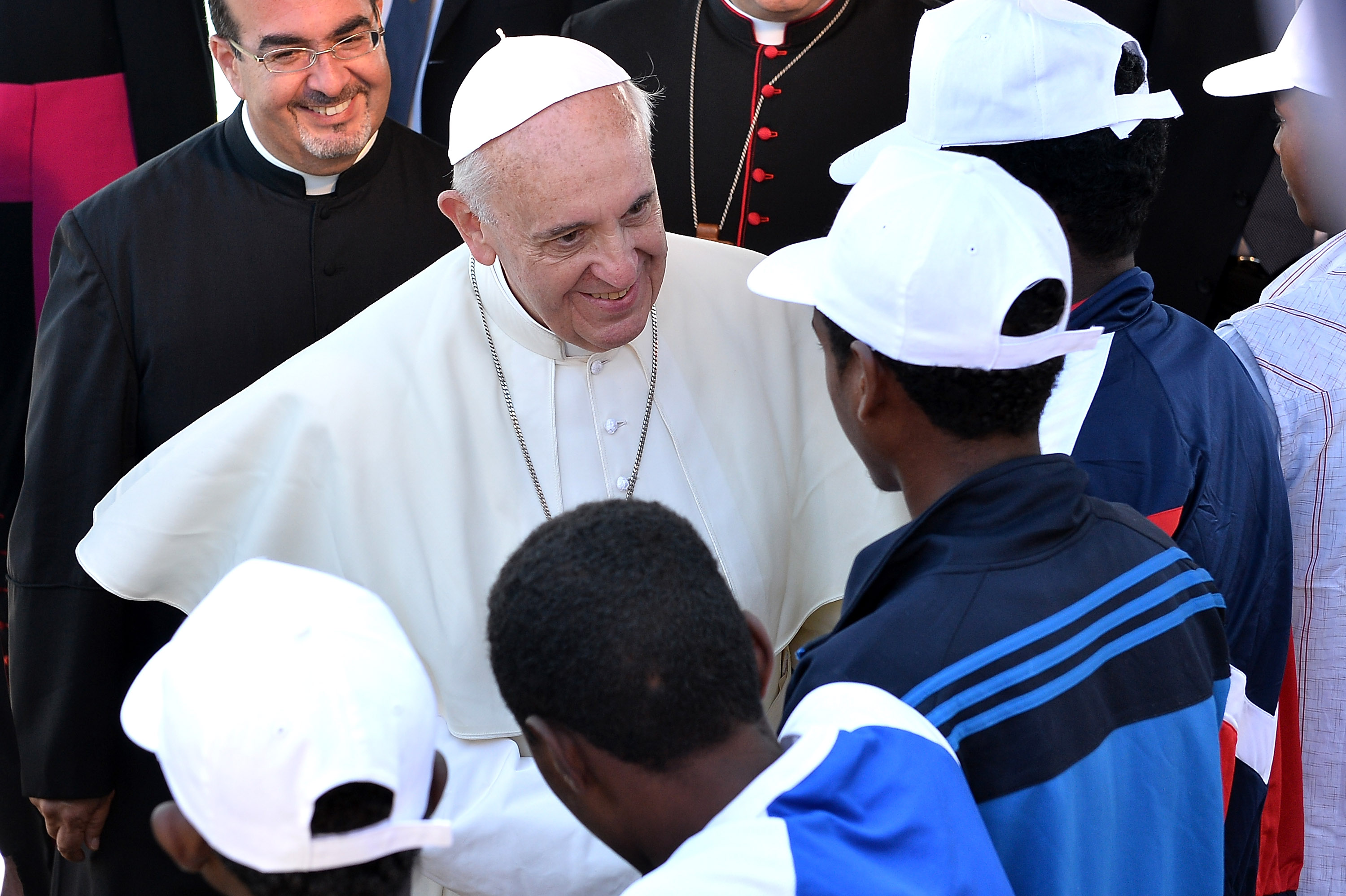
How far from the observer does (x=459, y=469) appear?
2607 mm

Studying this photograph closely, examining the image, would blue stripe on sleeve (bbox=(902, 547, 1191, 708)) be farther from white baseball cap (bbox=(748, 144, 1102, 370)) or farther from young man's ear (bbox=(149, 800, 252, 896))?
young man's ear (bbox=(149, 800, 252, 896))

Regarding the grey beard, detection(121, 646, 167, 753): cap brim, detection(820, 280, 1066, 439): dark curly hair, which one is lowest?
detection(121, 646, 167, 753): cap brim

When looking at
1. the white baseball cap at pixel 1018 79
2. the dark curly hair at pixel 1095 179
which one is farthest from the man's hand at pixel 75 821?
the dark curly hair at pixel 1095 179

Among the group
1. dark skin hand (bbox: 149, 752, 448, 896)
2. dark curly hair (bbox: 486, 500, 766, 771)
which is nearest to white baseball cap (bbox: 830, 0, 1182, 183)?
dark curly hair (bbox: 486, 500, 766, 771)

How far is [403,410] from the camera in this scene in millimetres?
2613

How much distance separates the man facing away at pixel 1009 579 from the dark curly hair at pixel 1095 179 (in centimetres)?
44

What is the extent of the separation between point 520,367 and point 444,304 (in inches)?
8.4

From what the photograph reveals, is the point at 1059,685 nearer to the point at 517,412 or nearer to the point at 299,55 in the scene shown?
the point at 517,412

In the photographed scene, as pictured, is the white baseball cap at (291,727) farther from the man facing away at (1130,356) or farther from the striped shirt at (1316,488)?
the striped shirt at (1316,488)

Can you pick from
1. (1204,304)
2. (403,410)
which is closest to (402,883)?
(403,410)

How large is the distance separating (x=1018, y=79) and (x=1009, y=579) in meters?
1.09

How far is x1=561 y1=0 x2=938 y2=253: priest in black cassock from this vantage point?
3764mm

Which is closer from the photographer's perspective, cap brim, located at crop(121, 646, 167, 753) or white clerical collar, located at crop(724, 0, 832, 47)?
cap brim, located at crop(121, 646, 167, 753)

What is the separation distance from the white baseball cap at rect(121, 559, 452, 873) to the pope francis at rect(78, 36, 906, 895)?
0.79m
